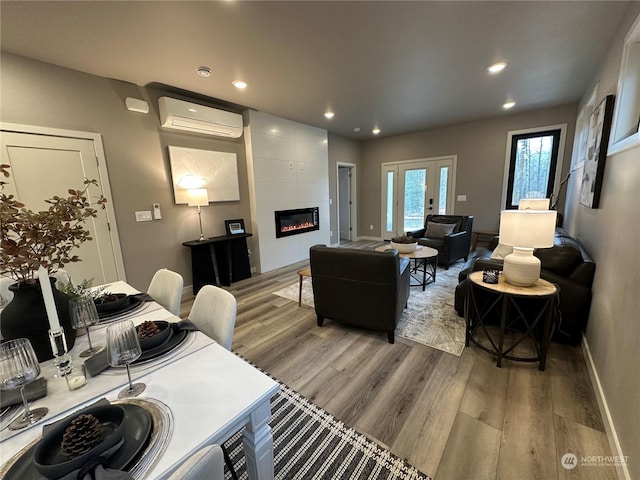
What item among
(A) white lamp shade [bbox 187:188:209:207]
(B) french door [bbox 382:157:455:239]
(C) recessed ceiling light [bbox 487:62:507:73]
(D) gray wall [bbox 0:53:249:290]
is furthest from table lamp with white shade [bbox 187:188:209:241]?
(B) french door [bbox 382:157:455:239]

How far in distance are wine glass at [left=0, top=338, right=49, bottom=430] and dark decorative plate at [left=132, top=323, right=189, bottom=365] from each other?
281 mm

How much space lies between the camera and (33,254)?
0.91 metres

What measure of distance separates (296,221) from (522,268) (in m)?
3.82

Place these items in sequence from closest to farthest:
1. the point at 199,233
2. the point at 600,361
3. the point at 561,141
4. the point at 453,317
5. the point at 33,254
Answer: the point at 33,254
the point at 600,361
the point at 453,317
the point at 199,233
the point at 561,141

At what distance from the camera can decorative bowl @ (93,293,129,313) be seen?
1.43m

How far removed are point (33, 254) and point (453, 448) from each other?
2.10 metres

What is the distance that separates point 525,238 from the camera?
181 cm

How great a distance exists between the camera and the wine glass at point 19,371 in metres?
0.75

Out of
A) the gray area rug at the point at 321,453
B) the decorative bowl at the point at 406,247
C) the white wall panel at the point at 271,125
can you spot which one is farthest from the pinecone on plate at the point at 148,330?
the white wall panel at the point at 271,125

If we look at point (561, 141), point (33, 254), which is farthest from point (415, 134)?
point (33, 254)

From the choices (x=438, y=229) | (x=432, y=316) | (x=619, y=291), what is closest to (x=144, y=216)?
(x=432, y=316)

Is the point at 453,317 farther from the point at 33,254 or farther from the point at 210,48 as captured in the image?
the point at 210,48

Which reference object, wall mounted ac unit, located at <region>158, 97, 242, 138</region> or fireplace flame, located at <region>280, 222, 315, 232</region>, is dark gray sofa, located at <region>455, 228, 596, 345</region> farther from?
wall mounted ac unit, located at <region>158, 97, 242, 138</region>

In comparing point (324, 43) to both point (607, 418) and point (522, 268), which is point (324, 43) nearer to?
point (522, 268)
